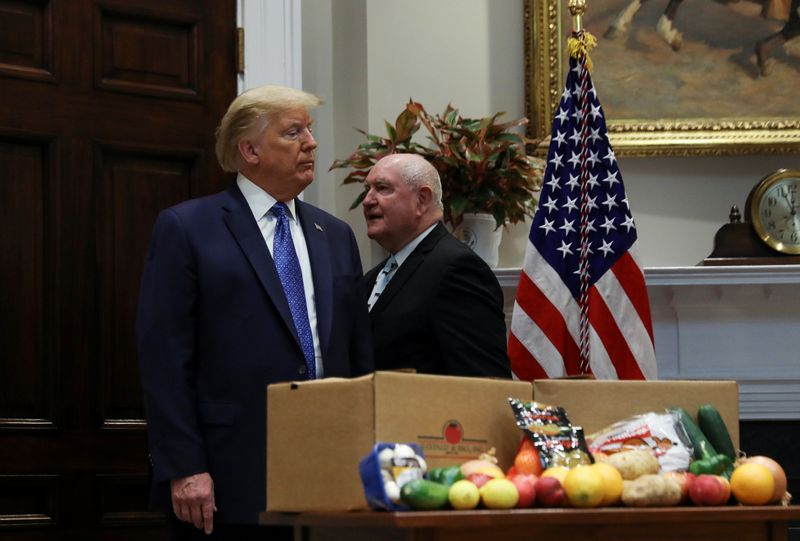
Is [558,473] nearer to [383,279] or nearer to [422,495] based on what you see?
[422,495]

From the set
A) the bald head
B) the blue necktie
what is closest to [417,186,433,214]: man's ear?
the bald head

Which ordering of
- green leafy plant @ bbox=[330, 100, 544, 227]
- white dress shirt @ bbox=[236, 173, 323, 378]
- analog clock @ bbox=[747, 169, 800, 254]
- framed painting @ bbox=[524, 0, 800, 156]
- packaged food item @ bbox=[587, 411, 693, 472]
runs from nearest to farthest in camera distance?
packaged food item @ bbox=[587, 411, 693, 472], white dress shirt @ bbox=[236, 173, 323, 378], green leafy plant @ bbox=[330, 100, 544, 227], analog clock @ bbox=[747, 169, 800, 254], framed painting @ bbox=[524, 0, 800, 156]

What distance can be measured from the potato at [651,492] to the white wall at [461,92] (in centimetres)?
349

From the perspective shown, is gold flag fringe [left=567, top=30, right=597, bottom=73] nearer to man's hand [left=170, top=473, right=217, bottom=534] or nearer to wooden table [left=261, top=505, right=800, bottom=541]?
man's hand [left=170, top=473, right=217, bottom=534]

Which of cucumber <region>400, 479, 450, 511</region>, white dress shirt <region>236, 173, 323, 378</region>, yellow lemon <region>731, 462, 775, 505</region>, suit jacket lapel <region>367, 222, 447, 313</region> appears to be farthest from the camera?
suit jacket lapel <region>367, 222, 447, 313</region>

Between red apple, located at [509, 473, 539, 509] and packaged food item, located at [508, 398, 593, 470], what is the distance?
113mm

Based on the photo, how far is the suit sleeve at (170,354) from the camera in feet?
9.77

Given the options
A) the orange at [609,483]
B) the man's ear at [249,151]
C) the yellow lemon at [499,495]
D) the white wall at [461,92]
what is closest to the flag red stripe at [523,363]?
the white wall at [461,92]

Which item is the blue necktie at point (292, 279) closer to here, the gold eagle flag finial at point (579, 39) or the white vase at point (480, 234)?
the white vase at point (480, 234)

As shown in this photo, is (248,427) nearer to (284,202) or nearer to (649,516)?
(284,202)

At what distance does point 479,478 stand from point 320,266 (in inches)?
50.5

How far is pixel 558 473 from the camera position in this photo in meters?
2.16

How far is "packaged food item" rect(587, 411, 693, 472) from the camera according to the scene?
91.3 inches

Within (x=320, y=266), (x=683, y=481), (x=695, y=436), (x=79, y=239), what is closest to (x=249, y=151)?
(x=320, y=266)
